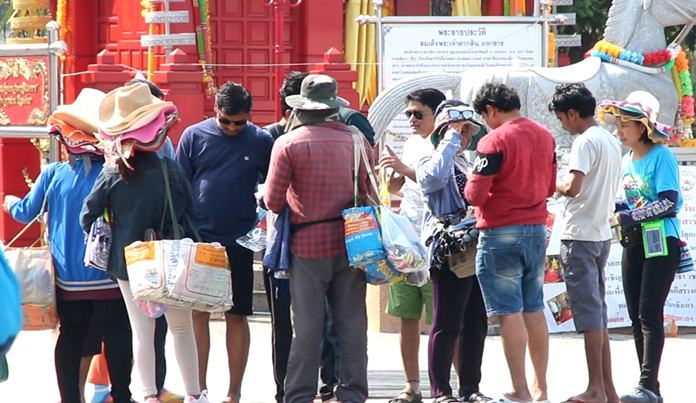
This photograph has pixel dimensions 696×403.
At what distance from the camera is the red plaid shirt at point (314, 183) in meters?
7.33

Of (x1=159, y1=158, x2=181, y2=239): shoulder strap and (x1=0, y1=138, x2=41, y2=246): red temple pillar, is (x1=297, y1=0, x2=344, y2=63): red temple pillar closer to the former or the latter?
(x1=0, y1=138, x2=41, y2=246): red temple pillar

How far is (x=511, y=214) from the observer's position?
7484 mm

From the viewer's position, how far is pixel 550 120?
13.1m

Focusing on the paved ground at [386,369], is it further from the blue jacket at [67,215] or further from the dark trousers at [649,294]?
the blue jacket at [67,215]

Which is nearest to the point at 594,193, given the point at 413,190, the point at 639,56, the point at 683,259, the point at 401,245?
the point at 683,259

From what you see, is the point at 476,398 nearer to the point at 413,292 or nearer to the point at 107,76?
the point at 413,292

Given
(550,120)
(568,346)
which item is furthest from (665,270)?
(550,120)

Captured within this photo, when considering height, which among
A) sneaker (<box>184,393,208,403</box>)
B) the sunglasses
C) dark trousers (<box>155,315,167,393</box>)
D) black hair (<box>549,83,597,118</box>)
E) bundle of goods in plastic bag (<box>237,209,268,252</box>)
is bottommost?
sneaker (<box>184,393,208,403</box>)

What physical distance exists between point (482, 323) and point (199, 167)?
1.81 m

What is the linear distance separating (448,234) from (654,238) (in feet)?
3.93

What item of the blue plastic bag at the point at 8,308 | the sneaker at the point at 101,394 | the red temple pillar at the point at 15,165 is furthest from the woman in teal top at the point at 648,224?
the red temple pillar at the point at 15,165

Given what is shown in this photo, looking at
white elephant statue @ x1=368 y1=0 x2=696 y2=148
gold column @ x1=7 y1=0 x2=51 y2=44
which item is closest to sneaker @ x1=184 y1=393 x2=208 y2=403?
white elephant statue @ x1=368 y1=0 x2=696 y2=148

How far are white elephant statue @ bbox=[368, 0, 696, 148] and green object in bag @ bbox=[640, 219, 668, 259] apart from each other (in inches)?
185

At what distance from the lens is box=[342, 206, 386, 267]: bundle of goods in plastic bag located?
721 centimetres
